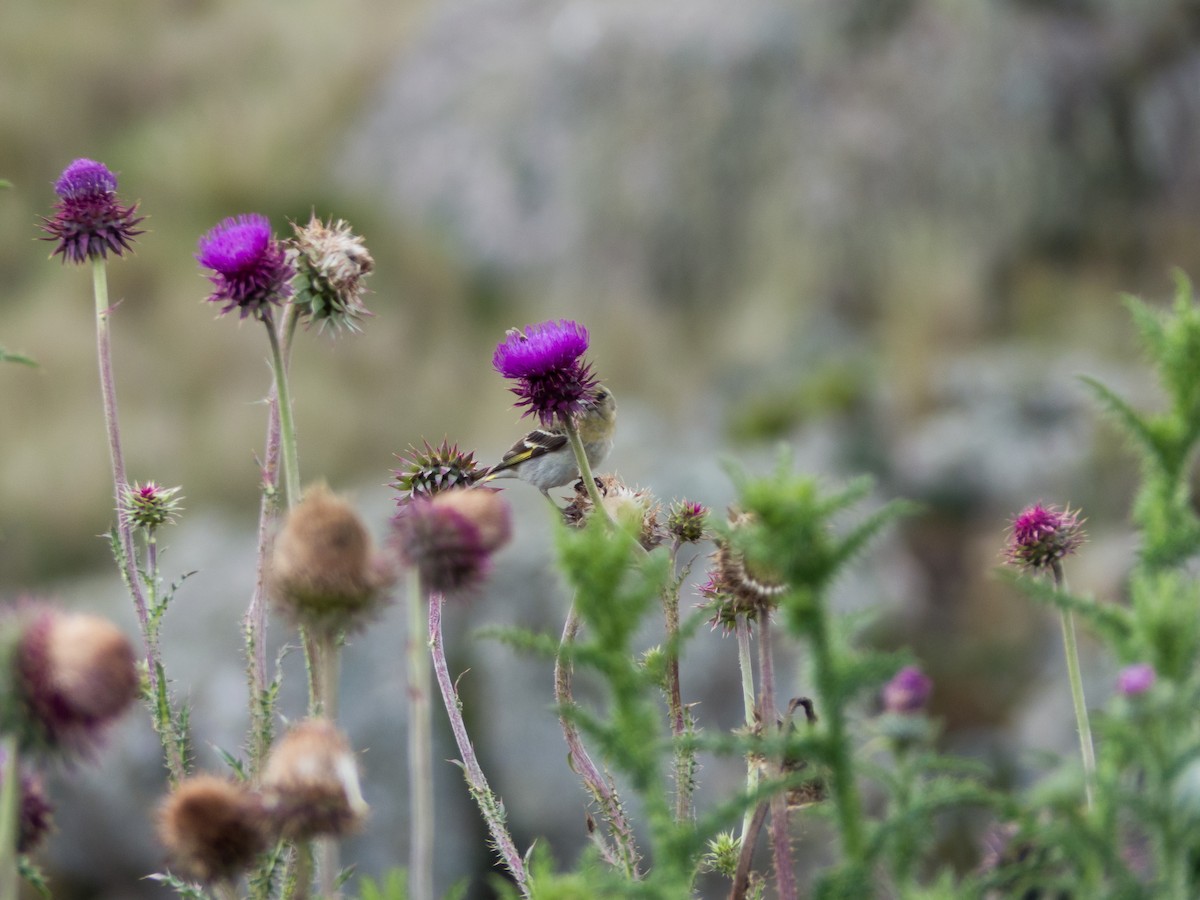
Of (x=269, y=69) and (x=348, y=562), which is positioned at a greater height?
(x=269, y=69)

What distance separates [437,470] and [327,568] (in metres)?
1.32

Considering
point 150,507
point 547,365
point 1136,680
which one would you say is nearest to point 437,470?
point 547,365

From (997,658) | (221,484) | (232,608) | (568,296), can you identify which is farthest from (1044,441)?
(221,484)

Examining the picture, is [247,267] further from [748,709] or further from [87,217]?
[748,709]

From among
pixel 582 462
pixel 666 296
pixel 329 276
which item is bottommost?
pixel 582 462

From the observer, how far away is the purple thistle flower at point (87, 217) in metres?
3.17

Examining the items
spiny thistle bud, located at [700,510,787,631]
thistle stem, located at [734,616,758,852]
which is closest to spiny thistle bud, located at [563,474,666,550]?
spiny thistle bud, located at [700,510,787,631]

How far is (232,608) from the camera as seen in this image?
1354 cm

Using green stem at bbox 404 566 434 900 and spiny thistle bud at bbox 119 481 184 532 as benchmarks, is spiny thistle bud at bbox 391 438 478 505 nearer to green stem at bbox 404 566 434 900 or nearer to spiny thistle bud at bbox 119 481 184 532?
spiny thistle bud at bbox 119 481 184 532

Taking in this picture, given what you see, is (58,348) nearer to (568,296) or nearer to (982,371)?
(568,296)

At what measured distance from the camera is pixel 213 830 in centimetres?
176

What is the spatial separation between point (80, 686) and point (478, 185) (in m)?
20.4

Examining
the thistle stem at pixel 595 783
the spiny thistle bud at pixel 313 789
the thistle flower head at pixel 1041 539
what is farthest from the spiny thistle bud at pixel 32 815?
the thistle flower head at pixel 1041 539

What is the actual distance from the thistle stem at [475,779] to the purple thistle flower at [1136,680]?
3.77 ft
